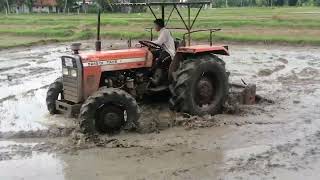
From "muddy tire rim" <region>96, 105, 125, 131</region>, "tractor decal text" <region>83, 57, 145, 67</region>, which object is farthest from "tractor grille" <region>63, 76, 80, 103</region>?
"muddy tire rim" <region>96, 105, 125, 131</region>

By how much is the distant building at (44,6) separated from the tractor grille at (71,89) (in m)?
73.5

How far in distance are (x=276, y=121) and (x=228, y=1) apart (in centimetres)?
10856

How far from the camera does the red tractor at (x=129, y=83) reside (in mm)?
9195

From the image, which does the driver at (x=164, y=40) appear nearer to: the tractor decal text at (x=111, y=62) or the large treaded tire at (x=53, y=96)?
the tractor decal text at (x=111, y=62)

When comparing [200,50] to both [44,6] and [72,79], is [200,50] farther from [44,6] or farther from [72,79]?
[44,6]

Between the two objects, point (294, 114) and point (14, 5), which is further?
point (14, 5)

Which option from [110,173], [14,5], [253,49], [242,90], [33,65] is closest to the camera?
[110,173]

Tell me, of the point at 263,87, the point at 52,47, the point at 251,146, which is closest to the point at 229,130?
the point at 251,146

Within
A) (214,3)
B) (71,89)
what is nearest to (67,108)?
(71,89)

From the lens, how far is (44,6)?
Answer: 83500mm

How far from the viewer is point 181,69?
34.1 feet

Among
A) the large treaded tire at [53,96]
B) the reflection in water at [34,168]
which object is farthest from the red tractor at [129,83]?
the reflection in water at [34,168]

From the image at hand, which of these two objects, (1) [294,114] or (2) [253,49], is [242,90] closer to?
(1) [294,114]

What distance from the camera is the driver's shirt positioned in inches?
412
